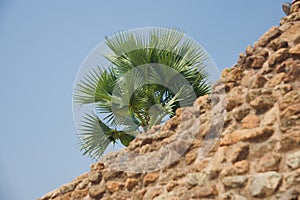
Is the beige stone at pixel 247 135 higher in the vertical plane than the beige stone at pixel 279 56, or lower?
lower

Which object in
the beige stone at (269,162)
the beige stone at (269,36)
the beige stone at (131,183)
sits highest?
the beige stone at (269,36)

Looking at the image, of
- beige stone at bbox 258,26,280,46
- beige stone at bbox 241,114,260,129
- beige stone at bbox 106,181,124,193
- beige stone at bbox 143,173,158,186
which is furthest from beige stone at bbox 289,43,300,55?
beige stone at bbox 106,181,124,193

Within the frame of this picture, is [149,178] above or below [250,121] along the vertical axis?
below

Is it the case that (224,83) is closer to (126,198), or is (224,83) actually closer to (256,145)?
(256,145)

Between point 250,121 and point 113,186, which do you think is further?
point 113,186

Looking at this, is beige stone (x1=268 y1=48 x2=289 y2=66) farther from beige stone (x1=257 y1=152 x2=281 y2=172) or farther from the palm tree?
the palm tree

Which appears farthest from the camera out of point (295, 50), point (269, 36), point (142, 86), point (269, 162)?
point (142, 86)

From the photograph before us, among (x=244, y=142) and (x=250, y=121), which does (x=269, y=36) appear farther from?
(x=244, y=142)

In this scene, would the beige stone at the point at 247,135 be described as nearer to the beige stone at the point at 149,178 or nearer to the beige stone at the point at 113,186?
the beige stone at the point at 149,178

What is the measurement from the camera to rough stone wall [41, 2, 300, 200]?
9.81ft

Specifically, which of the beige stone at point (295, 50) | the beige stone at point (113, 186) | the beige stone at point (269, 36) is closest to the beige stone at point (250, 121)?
the beige stone at point (295, 50)

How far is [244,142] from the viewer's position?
128 inches

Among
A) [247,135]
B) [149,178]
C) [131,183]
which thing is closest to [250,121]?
[247,135]

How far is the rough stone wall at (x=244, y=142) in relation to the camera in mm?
2990
